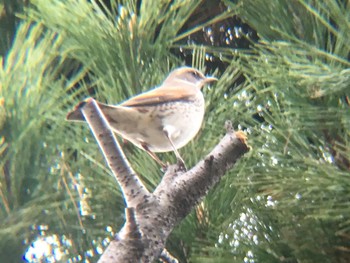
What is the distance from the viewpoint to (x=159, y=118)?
102 centimetres

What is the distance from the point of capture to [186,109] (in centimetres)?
103

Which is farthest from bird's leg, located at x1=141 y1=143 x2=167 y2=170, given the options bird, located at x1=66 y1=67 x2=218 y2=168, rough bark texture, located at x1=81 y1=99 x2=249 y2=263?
rough bark texture, located at x1=81 y1=99 x2=249 y2=263

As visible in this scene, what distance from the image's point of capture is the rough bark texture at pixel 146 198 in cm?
60

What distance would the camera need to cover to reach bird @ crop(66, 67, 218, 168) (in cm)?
91

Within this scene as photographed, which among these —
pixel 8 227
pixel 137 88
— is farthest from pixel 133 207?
pixel 137 88

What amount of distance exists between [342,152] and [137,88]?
0.29 meters

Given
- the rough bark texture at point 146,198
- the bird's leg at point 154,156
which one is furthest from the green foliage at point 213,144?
the rough bark texture at point 146,198

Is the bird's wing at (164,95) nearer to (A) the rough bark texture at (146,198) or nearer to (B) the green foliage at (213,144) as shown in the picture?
(B) the green foliage at (213,144)

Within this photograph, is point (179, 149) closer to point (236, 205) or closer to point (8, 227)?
point (236, 205)

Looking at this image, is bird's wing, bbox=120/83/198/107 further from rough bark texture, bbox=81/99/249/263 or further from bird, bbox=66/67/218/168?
rough bark texture, bbox=81/99/249/263

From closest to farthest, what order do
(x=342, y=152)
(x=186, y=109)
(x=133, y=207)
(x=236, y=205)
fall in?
(x=133, y=207), (x=342, y=152), (x=236, y=205), (x=186, y=109)

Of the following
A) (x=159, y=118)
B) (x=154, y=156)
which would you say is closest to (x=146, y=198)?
(x=154, y=156)

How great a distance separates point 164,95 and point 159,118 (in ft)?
0.12

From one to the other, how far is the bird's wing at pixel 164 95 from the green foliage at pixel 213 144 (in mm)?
18
